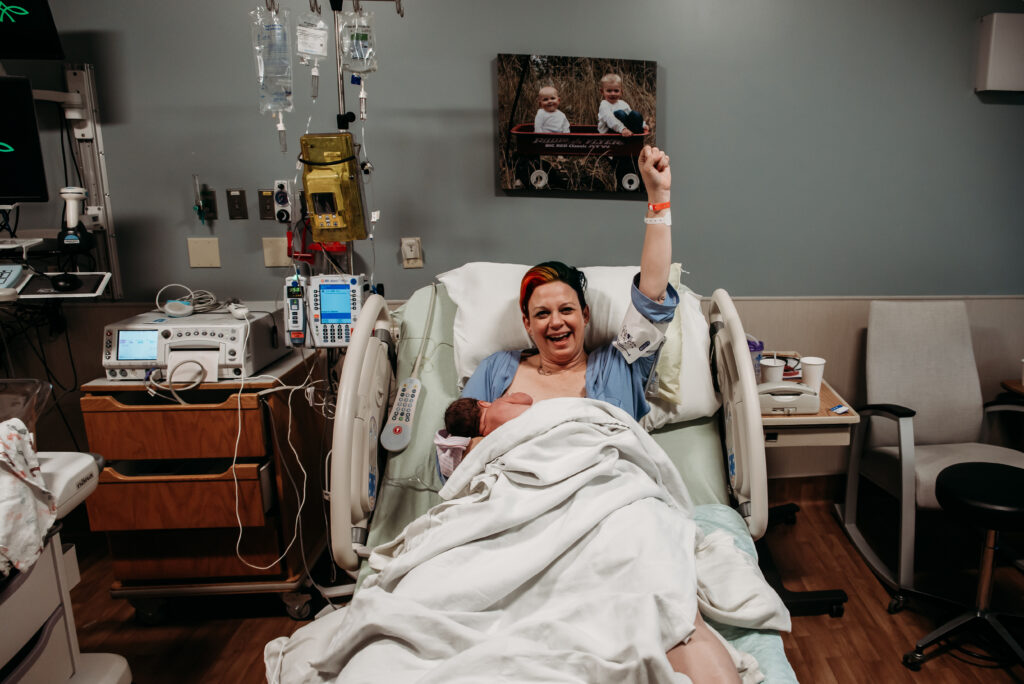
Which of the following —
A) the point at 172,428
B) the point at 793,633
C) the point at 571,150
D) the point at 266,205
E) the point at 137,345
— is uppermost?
the point at 571,150

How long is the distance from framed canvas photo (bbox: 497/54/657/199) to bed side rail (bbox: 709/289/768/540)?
745 millimetres

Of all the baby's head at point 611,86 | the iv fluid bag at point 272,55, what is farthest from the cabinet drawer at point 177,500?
the baby's head at point 611,86

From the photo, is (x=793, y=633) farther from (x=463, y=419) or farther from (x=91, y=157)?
(x=91, y=157)

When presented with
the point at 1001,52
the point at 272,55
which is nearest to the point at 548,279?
the point at 272,55

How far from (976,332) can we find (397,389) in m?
2.37

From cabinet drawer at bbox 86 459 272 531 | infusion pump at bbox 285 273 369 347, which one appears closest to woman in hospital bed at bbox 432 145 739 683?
infusion pump at bbox 285 273 369 347

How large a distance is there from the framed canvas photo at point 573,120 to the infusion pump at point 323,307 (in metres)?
0.74

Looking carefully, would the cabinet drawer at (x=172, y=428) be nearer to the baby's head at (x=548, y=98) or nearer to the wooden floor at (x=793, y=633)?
the wooden floor at (x=793, y=633)

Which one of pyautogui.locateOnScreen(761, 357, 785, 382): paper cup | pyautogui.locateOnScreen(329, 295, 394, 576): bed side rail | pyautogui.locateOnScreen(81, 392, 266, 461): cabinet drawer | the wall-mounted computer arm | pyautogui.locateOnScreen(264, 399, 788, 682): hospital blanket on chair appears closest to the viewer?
pyautogui.locateOnScreen(264, 399, 788, 682): hospital blanket on chair

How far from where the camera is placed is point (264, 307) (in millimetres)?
2217

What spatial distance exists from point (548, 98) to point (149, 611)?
220 cm

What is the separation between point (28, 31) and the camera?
1970 mm

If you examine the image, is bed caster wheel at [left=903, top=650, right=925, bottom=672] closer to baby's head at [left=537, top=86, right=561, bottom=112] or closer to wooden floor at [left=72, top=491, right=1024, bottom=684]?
wooden floor at [left=72, top=491, right=1024, bottom=684]

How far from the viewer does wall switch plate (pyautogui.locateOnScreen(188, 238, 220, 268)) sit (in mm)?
2346
